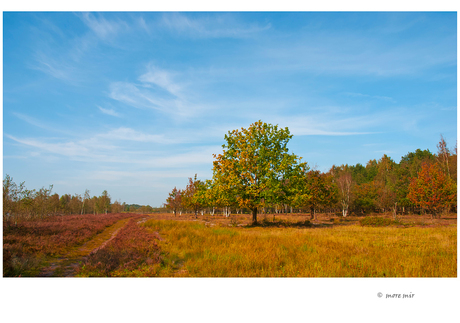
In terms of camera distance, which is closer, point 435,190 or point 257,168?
point 257,168

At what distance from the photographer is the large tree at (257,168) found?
85.3 feet

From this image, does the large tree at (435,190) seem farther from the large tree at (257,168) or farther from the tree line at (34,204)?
the tree line at (34,204)

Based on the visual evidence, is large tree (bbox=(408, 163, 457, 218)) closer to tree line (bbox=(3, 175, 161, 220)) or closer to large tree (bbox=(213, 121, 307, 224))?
large tree (bbox=(213, 121, 307, 224))

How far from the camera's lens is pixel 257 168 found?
2669 centimetres

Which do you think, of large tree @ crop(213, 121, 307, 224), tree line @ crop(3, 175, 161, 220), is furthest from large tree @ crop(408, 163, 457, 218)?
tree line @ crop(3, 175, 161, 220)

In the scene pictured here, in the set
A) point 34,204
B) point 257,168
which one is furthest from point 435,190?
point 34,204

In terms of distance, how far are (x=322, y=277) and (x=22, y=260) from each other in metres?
10.4

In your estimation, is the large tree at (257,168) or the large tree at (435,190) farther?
the large tree at (435,190)

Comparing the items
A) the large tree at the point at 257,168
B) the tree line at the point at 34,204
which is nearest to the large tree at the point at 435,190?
the large tree at the point at 257,168

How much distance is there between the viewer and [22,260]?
8336 mm

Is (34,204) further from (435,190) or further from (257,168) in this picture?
(435,190)

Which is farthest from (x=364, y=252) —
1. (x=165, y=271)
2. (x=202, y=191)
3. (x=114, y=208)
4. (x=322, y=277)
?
(x=114, y=208)

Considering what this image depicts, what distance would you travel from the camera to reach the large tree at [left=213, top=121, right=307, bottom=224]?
2598 cm
